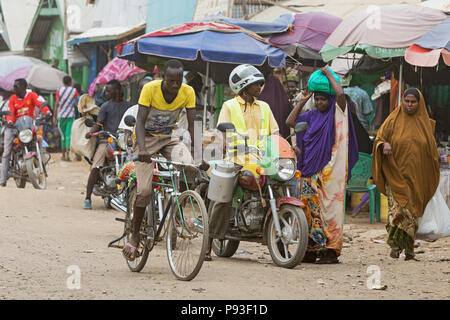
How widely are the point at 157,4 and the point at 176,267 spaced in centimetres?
1666

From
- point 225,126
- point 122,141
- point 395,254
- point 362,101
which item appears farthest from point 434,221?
Result: point 362,101

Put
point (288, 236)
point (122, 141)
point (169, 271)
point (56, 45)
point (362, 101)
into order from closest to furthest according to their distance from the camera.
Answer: point (169, 271) → point (288, 236) → point (122, 141) → point (362, 101) → point (56, 45)

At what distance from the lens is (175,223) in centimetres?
640

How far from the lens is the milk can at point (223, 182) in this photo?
290 inches

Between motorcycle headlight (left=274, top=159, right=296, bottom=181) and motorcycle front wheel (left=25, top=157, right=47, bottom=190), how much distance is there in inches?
308

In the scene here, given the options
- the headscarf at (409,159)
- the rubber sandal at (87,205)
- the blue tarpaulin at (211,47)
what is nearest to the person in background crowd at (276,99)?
the blue tarpaulin at (211,47)

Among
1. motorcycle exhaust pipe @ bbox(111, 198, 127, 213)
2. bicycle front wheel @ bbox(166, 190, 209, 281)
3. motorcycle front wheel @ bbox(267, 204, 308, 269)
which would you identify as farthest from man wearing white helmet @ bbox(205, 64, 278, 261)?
motorcycle exhaust pipe @ bbox(111, 198, 127, 213)

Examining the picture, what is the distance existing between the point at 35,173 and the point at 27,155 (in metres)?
0.40

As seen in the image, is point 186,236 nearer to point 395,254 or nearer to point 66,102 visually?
point 395,254

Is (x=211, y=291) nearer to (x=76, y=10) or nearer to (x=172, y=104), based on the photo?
(x=172, y=104)

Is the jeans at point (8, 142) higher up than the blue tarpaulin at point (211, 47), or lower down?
lower down

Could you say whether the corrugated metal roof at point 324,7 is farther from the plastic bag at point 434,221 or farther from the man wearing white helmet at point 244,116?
the man wearing white helmet at point 244,116

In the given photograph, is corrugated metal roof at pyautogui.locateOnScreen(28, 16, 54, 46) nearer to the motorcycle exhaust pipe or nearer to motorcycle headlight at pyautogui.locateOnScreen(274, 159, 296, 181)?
the motorcycle exhaust pipe

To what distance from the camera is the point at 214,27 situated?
1201 centimetres
